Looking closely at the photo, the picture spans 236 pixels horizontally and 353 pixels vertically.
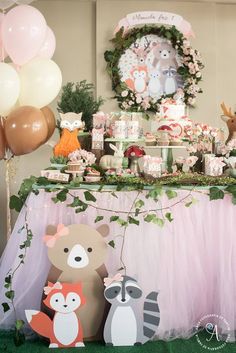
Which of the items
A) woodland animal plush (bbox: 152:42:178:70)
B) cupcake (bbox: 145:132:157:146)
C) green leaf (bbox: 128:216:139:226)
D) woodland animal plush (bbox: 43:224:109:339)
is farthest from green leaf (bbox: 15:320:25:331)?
woodland animal plush (bbox: 152:42:178:70)

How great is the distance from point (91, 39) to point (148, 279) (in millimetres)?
2298

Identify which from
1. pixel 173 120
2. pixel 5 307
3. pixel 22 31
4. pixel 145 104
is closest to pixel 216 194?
pixel 173 120

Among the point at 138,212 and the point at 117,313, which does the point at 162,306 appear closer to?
the point at 117,313

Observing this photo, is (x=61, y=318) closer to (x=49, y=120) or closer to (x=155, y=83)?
(x=49, y=120)

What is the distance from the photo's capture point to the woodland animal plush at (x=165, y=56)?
3541mm

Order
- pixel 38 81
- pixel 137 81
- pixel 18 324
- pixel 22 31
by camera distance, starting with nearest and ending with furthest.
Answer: pixel 18 324, pixel 22 31, pixel 38 81, pixel 137 81

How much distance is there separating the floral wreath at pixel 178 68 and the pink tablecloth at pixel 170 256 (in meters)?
1.47

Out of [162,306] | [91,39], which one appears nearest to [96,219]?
[162,306]

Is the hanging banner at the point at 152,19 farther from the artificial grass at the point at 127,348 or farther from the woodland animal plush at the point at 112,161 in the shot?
the artificial grass at the point at 127,348

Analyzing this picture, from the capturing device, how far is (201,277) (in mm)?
2225

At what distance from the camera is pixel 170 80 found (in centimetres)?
354

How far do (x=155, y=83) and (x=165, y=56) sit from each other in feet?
0.84

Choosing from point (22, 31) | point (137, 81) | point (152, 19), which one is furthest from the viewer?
point (137, 81)

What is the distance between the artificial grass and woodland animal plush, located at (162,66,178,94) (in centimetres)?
213
